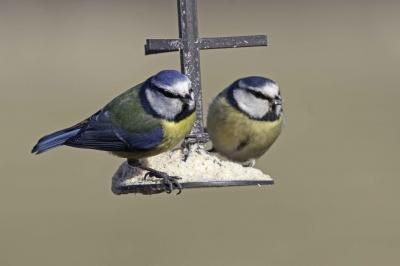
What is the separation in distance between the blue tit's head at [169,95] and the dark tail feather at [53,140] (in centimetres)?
42

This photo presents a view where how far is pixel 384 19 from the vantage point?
2197 centimetres

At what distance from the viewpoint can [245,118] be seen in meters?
5.22

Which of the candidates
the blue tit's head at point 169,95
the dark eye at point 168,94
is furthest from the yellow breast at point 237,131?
the dark eye at point 168,94

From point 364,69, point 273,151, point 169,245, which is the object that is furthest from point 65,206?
point 364,69

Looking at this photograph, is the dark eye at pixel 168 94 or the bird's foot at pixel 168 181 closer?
the dark eye at pixel 168 94

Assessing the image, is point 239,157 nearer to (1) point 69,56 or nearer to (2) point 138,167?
(2) point 138,167

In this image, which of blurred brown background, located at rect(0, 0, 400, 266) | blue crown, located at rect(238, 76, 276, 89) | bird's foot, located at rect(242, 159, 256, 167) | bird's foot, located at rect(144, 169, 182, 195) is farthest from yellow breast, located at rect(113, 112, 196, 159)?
blurred brown background, located at rect(0, 0, 400, 266)

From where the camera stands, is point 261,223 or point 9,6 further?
point 9,6

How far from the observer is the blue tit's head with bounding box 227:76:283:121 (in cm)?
509

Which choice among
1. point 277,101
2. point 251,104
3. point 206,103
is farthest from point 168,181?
point 206,103

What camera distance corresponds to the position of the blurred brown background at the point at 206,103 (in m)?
11.4

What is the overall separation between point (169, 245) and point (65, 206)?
1972 millimetres

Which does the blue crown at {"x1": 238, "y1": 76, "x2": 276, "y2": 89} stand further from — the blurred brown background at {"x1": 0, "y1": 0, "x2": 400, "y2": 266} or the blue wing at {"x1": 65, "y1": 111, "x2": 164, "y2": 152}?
the blurred brown background at {"x1": 0, "y1": 0, "x2": 400, "y2": 266}

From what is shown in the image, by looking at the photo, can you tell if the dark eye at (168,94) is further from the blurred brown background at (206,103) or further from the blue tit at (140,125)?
the blurred brown background at (206,103)
